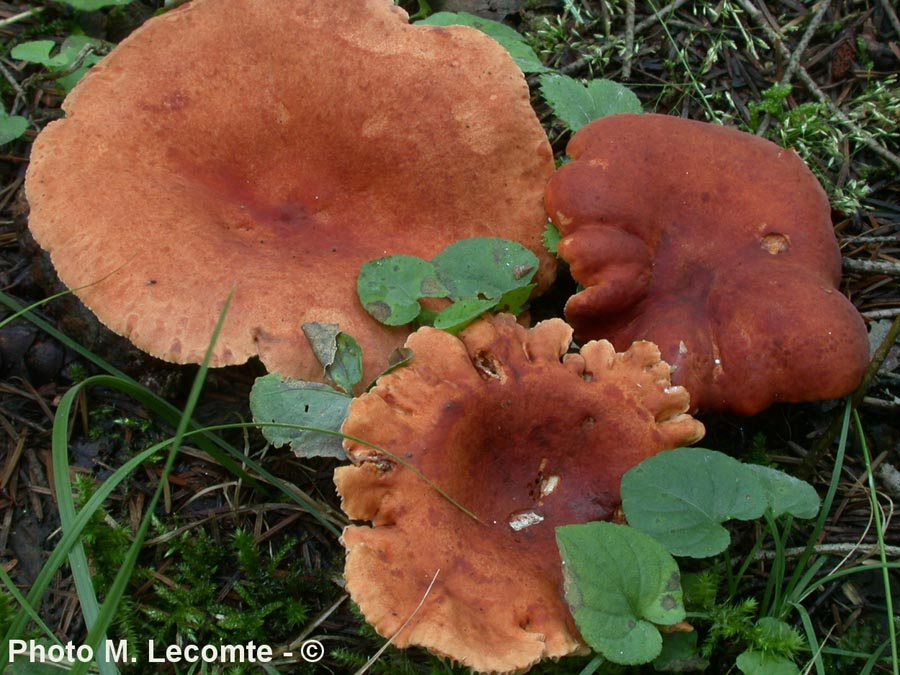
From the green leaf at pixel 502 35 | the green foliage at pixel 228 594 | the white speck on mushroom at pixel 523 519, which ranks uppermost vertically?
the green leaf at pixel 502 35

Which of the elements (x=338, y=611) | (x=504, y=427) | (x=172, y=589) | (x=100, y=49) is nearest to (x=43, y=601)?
(x=172, y=589)

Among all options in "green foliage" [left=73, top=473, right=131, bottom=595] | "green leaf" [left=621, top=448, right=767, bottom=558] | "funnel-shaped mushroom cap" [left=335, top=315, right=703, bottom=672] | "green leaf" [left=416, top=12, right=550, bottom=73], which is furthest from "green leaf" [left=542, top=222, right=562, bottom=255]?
"green foliage" [left=73, top=473, right=131, bottom=595]

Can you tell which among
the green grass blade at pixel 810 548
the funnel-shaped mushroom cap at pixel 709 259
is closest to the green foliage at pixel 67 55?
the funnel-shaped mushroom cap at pixel 709 259

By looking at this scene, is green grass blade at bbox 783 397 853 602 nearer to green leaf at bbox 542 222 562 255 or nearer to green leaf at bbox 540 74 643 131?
green leaf at bbox 542 222 562 255

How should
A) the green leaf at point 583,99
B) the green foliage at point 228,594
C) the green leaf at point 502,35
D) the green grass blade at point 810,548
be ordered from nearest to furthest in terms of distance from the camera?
the green grass blade at point 810,548
the green foliage at point 228,594
the green leaf at point 583,99
the green leaf at point 502,35

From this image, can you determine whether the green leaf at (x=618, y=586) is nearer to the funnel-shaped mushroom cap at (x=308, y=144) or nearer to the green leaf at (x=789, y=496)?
the green leaf at (x=789, y=496)

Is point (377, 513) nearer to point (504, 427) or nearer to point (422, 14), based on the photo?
point (504, 427)
